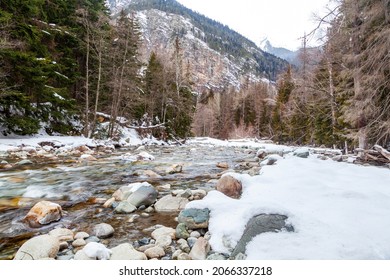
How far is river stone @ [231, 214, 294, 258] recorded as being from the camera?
236cm

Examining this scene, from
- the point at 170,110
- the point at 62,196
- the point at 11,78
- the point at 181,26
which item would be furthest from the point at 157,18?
the point at 62,196

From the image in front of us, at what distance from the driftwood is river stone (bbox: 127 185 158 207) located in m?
6.97

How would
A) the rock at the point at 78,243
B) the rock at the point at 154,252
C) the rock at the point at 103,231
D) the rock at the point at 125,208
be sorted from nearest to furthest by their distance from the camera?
the rock at the point at 154,252
the rock at the point at 78,243
the rock at the point at 103,231
the rock at the point at 125,208

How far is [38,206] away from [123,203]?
48.0 inches

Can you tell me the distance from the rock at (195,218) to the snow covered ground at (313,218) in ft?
0.28

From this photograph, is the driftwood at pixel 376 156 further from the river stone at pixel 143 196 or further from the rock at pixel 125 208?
the rock at pixel 125 208

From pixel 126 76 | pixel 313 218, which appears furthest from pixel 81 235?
pixel 126 76

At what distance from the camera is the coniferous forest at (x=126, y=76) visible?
301 inches

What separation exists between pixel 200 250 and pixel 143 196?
2.03 metres

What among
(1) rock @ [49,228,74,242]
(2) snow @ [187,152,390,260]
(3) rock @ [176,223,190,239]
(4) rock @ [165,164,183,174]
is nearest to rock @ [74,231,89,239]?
(1) rock @ [49,228,74,242]

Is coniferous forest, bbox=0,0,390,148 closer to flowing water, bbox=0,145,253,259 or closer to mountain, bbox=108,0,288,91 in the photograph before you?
flowing water, bbox=0,145,253,259

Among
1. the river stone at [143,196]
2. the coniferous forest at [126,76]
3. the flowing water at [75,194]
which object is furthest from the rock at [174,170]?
the coniferous forest at [126,76]

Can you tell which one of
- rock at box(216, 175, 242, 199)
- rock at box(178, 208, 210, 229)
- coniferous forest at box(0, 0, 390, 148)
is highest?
coniferous forest at box(0, 0, 390, 148)
